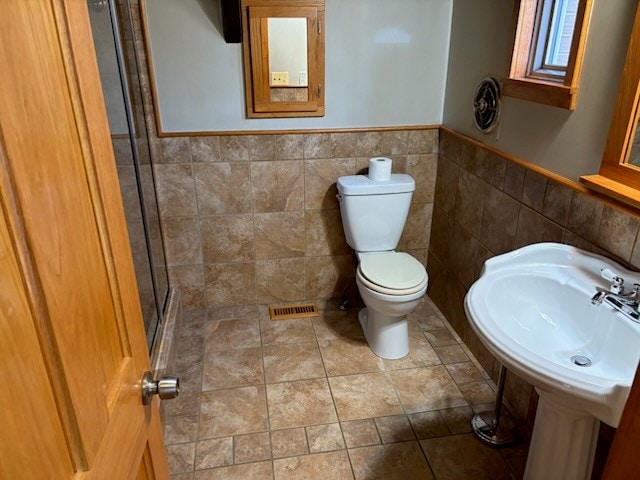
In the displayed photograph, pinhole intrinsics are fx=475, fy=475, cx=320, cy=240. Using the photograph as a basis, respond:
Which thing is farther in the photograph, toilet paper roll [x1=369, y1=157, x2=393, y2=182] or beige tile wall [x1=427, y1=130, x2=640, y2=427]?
toilet paper roll [x1=369, y1=157, x2=393, y2=182]

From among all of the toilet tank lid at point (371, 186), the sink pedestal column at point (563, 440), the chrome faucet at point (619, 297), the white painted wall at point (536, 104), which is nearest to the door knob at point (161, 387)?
the sink pedestal column at point (563, 440)

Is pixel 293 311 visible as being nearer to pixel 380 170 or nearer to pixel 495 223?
pixel 380 170

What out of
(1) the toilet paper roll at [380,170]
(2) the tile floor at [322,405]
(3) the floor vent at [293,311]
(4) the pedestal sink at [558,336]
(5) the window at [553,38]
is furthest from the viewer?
(3) the floor vent at [293,311]

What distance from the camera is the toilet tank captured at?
2.51 metres

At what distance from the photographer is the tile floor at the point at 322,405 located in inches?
74.1

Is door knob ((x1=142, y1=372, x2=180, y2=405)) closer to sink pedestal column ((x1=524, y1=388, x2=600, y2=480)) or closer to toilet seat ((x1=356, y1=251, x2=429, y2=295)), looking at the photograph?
sink pedestal column ((x1=524, y1=388, x2=600, y2=480))

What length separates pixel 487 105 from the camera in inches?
86.5

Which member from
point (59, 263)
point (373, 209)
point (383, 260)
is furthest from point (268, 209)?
point (59, 263)

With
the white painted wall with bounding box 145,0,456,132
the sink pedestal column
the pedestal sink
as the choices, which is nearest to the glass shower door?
the white painted wall with bounding box 145,0,456,132

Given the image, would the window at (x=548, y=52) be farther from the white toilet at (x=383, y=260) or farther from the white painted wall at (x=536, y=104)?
the white toilet at (x=383, y=260)

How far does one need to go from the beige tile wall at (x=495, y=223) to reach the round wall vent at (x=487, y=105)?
12 centimetres

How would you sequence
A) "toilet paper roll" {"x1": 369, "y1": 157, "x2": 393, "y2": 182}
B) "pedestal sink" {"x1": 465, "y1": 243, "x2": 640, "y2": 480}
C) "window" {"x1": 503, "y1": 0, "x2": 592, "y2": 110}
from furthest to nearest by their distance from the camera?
"toilet paper roll" {"x1": 369, "y1": 157, "x2": 393, "y2": 182} < "window" {"x1": 503, "y1": 0, "x2": 592, "y2": 110} < "pedestal sink" {"x1": 465, "y1": 243, "x2": 640, "y2": 480}

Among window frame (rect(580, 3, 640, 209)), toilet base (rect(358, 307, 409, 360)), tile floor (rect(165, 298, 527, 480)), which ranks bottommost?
tile floor (rect(165, 298, 527, 480))

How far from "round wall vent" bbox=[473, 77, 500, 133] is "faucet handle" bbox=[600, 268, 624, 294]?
37.5 inches
